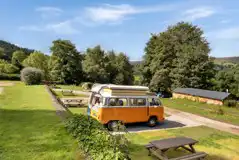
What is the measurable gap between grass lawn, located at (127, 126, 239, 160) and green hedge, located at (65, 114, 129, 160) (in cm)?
206

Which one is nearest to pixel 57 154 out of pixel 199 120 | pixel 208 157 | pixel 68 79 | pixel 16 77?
pixel 208 157

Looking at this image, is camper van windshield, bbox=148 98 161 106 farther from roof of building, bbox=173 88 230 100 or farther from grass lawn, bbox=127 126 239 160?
roof of building, bbox=173 88 230 100

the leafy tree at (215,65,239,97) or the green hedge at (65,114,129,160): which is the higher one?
the leafy tree at (215,65,239,97)

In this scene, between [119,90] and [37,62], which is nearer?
[119,90]

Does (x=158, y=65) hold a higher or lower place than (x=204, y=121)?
higher

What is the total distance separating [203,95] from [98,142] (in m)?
21.8

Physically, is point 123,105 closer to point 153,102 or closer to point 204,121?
point 153,102

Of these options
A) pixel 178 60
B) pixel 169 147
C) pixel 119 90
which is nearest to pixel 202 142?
pixel 169 147

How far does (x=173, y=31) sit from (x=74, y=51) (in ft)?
76.6

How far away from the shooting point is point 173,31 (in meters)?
→ 38.9

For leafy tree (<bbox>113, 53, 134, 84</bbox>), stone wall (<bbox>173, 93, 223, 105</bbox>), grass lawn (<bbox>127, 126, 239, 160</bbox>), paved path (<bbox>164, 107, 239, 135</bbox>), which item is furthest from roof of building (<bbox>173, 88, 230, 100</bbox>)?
leafy tree (<bbox>113, 53, 134, 84</bbox>)

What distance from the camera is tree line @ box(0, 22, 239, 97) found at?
3224cm

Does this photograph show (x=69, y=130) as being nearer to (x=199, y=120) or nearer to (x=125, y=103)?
(x=125, y=103)

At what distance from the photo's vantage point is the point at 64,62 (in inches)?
1853
